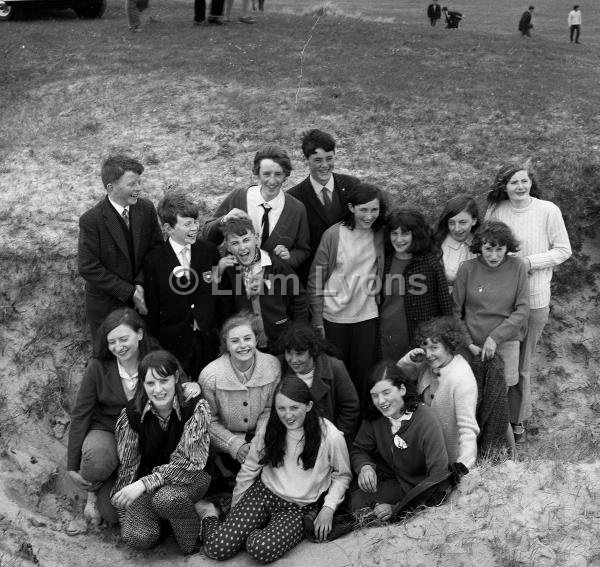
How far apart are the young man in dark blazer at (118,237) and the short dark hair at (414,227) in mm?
1911

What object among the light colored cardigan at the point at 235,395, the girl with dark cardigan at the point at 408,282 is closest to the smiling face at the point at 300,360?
the light colored cardigan at the point at 235,395

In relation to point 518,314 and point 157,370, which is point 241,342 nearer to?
point 157,370

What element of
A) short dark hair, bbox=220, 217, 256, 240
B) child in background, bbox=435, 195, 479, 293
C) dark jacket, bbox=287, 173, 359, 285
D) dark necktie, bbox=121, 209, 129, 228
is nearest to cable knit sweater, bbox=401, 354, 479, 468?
child in background, bbox=435, 195, 479, 293

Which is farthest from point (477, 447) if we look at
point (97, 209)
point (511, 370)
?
point (97, 209)

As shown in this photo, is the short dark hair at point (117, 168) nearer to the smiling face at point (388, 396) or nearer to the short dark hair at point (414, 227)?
the short dark hair at point (414, 227)

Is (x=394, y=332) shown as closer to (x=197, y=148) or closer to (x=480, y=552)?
(x=480, y=552)

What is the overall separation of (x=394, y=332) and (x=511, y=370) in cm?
100

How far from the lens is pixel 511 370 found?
6477mm

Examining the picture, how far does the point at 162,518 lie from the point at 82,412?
974 millimetres

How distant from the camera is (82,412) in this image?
589 centimetres

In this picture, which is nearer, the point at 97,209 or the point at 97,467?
the point at 97,467

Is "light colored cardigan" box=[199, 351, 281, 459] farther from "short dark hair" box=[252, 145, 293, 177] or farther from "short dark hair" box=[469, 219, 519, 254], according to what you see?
"short dark hair" box=[469, 219, 519, 254]

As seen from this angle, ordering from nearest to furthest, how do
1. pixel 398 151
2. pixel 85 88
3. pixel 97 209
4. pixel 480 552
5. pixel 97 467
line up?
1. pixel 480 552
2. pixel 97 467
3. pixel 97 209
4. pixel 398 151
5. pixel 85 88

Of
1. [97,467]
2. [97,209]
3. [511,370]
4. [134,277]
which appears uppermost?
[97,209]
